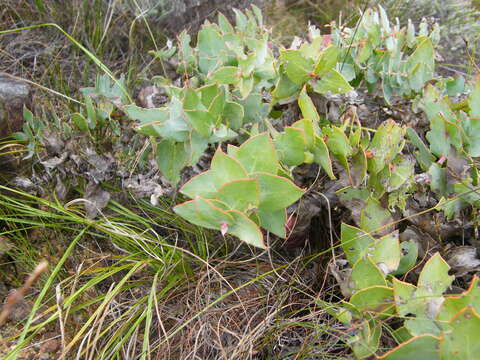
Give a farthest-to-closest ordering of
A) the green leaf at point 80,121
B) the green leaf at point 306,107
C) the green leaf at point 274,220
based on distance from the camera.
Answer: the green leaf at point 80,121, the green leaf at point 306,107, the green leaf at point 274,220

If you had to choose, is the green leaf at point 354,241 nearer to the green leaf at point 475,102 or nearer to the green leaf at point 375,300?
the green leaf at point 375,300

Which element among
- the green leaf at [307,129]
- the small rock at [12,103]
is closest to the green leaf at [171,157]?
the green leaf at [307,129]

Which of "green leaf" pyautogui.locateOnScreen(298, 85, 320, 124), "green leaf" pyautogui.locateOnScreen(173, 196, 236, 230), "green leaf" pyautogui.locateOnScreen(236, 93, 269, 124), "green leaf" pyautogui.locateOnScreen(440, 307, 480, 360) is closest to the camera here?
"green leaf" pyautogui.locateOnScreen(440, 307, 480, 360)

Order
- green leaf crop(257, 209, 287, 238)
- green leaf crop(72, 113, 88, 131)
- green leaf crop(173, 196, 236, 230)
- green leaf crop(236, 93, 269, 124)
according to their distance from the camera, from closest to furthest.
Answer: green leaf crop(173, 196, 236, 230), green leaf crop(257, 209, 287, 238), green leaf crop(236, 93, 269, 124), green leaf crop(72, 113, 88, 131)

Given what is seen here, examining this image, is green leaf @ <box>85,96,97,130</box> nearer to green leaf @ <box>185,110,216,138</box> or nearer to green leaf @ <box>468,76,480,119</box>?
green leaf @ <box>185,110,216,138</box>

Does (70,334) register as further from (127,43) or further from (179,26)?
(179,26)

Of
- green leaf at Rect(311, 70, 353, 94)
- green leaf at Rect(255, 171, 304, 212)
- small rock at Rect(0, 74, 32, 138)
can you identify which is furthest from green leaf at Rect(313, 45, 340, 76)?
small rock at Rect(0, 74, 32, 138)

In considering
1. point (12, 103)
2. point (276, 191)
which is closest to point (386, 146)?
point (276, 191)
